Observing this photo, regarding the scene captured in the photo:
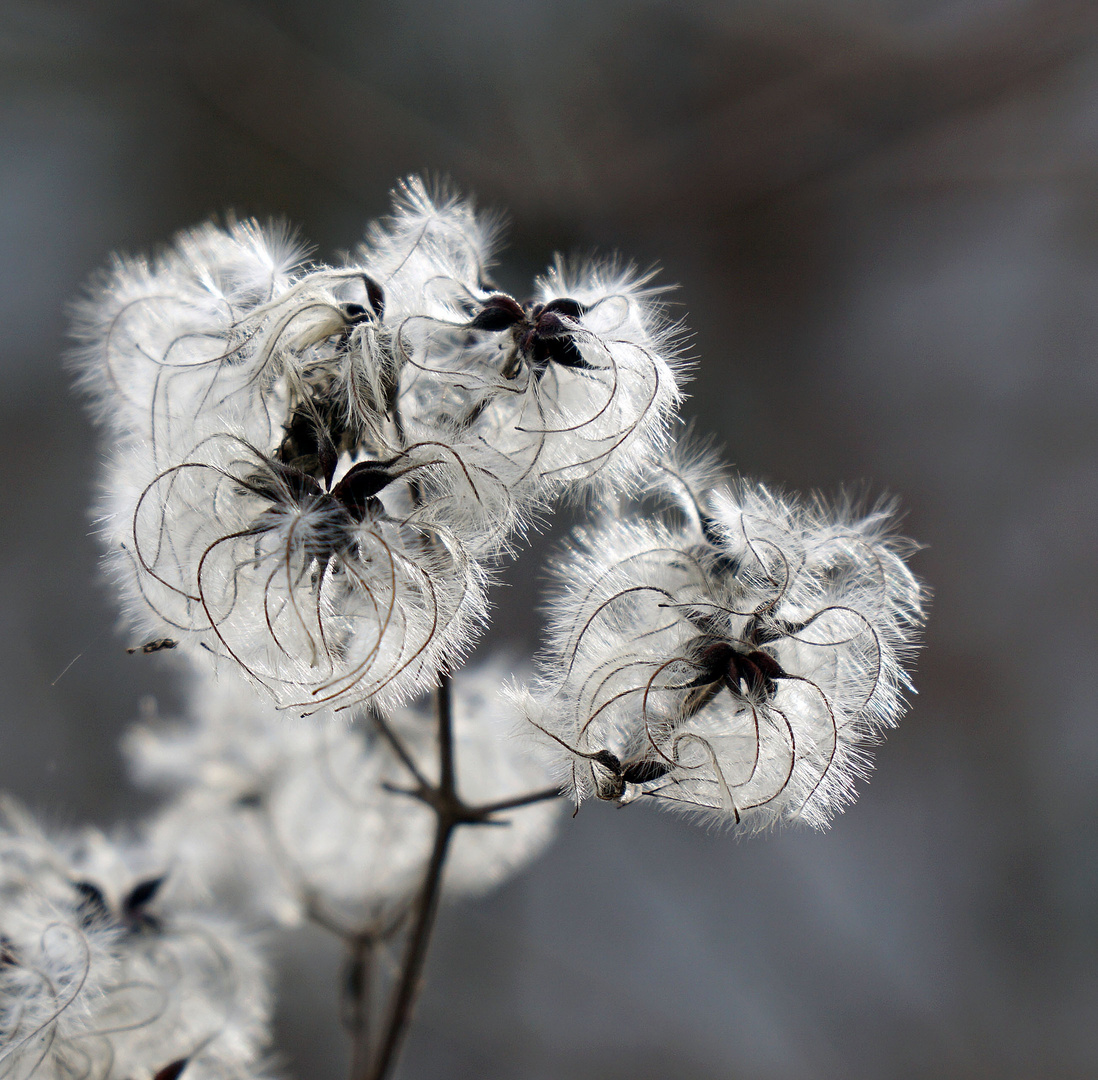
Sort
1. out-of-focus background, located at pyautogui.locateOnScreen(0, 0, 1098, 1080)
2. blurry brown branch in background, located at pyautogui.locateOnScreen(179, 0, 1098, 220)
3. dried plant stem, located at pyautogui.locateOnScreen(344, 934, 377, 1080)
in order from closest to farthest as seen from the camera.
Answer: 1. dried plant stem, located at pyautogui.locateOnScreen(344, 934, 377, 1080)
2. out-of-focus background, located at pyautogui.locateOnScreen(0, 0, 1098, 1080)
3. blurry brown branch in background, located at pyautogui.locateOnScreen(179, 0, 1098, 220)

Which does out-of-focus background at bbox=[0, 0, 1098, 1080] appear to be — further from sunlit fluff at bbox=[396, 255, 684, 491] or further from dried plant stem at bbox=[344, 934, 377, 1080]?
sunlit fluff at bbox=[396, 255, 684, 491]

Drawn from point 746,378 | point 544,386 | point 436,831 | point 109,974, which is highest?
point 746,378

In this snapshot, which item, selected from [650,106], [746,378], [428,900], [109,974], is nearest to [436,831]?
[428,900]

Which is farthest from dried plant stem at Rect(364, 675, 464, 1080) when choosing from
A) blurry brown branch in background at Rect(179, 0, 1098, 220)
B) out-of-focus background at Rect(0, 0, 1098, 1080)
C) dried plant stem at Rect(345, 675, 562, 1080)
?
blurry brown branch in background at Rect(179, 0, 1098, 220)

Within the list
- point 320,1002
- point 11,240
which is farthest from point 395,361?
point 11,240

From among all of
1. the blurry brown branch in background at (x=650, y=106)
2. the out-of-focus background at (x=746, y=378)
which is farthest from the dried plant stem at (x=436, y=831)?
the blurry brown branch in background at (x=650, y=106)

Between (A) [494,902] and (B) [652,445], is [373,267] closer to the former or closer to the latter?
(B) [652,445]

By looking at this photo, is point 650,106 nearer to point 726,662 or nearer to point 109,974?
point 726,662
